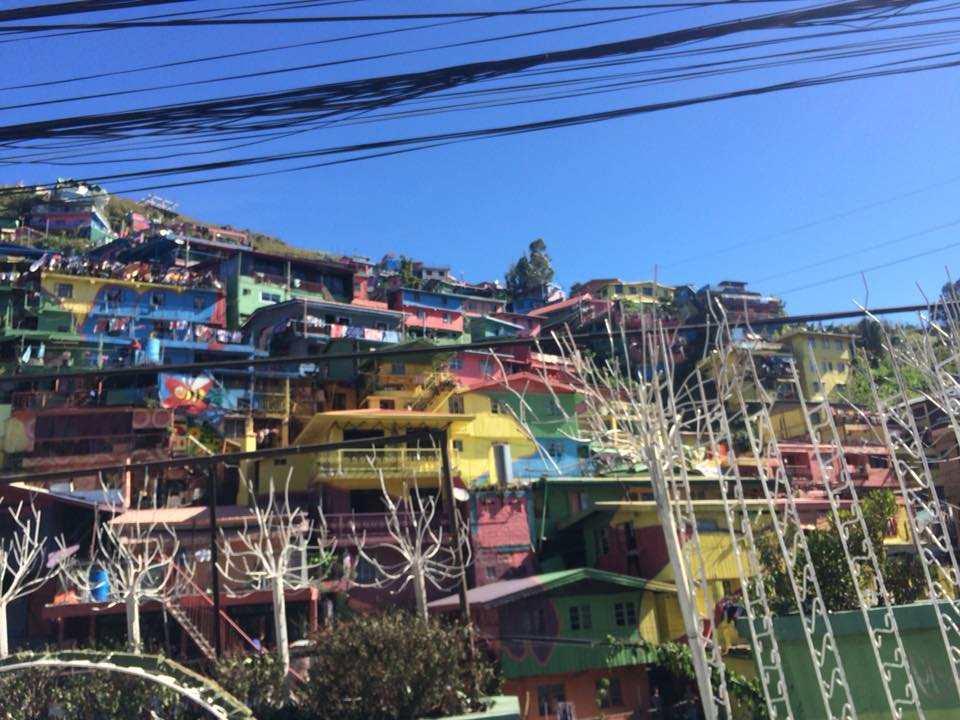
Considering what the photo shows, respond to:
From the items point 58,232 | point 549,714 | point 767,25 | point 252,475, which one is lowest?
point 549,714

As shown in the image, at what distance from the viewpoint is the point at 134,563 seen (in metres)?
27.4

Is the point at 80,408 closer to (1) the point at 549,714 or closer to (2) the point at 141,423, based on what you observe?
(2) the point at 141,423

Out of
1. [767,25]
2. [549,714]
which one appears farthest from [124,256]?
[767,25]

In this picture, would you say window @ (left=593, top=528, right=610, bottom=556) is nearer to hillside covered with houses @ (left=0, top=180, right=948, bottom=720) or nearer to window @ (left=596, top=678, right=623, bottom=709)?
hillside covered with houses @ (left=0, top=180, right=948, bottom=720)

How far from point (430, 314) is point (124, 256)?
24639mm

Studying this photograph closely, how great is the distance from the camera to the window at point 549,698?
2509 centimetres

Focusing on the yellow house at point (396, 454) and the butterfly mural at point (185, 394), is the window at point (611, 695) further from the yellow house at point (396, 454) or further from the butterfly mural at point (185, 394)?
the butterfly mural at point (185, 394)

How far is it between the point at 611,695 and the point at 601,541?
26.7 feet

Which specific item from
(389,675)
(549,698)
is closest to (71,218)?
(549,698)

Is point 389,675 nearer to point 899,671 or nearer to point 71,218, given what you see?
point 899,671

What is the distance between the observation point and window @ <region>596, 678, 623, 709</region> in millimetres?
25328

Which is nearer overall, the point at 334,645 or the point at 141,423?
the point at 334,645

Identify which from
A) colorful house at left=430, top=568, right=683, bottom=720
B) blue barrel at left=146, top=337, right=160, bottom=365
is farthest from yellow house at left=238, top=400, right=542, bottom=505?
blue barrel at left=146, top=337, right=160, bottom=365

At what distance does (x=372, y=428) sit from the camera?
38844mm
